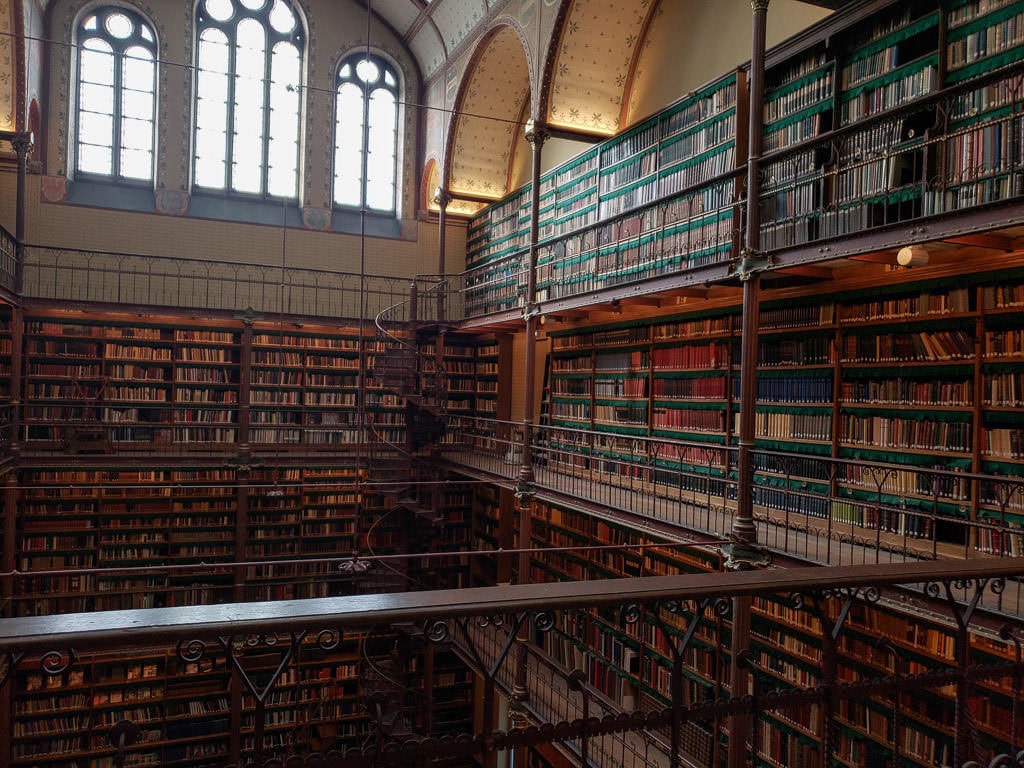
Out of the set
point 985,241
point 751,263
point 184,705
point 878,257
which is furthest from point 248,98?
point 985,241

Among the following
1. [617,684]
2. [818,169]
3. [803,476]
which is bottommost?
[617,684]

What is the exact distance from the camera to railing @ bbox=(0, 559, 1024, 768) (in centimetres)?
113

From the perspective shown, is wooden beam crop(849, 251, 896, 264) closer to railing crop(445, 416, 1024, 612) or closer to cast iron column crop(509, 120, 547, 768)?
railing crop(445, 416, 1024, 612)

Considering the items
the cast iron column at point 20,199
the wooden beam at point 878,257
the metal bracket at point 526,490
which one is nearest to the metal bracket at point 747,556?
the wooden beam at point 878,257

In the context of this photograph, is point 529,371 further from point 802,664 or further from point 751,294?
point 802,664

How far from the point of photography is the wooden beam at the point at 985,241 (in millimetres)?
3987

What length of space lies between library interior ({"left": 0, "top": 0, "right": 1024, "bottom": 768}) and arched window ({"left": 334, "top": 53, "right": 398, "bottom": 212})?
0.21 ft

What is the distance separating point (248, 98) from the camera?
11281 millimetres

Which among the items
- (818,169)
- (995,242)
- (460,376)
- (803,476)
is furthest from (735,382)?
(460,376)

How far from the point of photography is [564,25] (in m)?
8.00

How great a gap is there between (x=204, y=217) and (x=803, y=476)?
29.5 ft

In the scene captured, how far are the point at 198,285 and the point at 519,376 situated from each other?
4.82 m

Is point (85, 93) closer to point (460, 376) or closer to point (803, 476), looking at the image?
point (460, 376)

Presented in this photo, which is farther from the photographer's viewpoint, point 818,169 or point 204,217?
point 204,217
